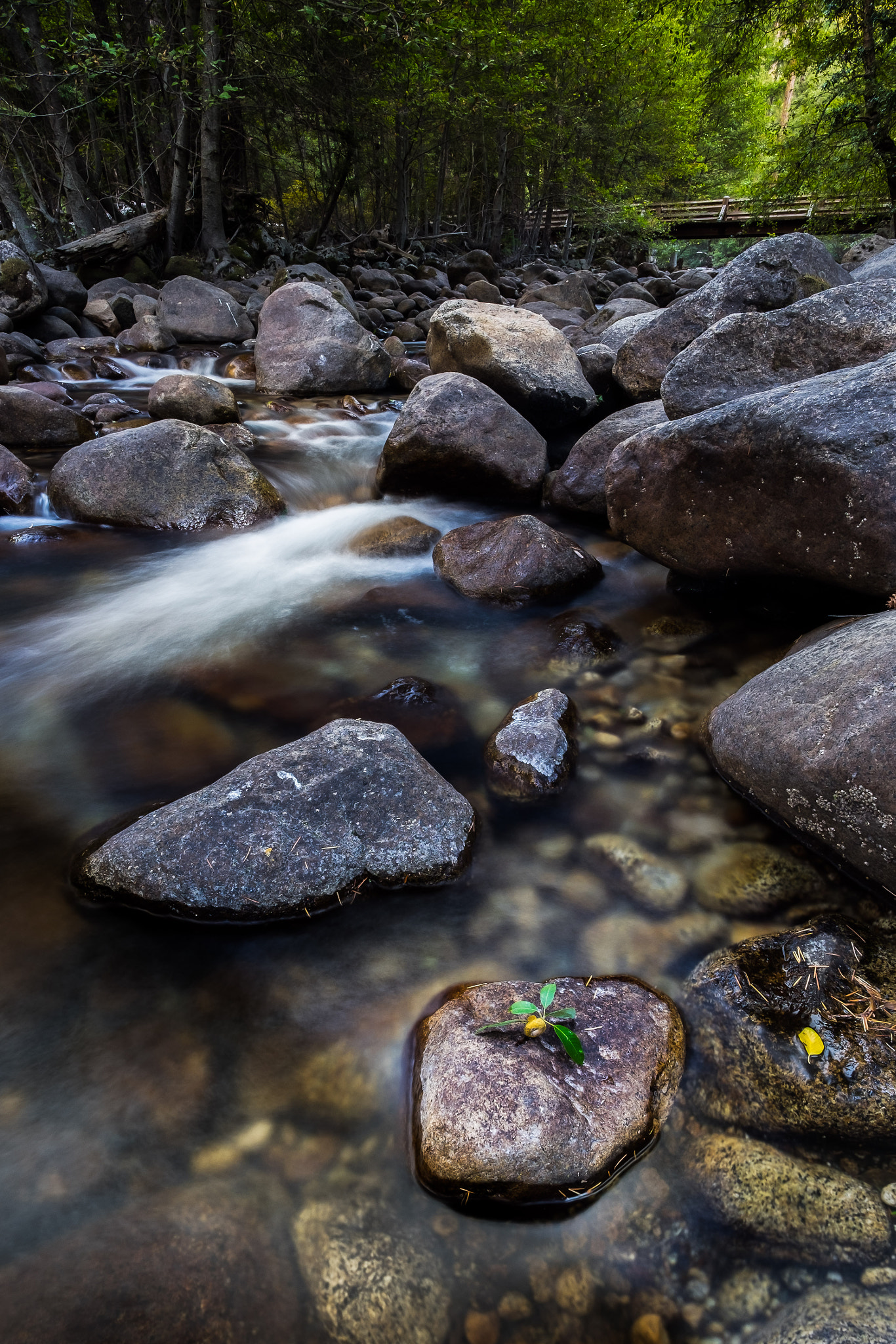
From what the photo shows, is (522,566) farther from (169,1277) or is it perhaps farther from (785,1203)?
(169,1277)

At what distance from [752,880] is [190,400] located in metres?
7.26

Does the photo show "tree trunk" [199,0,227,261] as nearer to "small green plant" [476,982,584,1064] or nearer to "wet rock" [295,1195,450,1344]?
"small green plant" [476,982,584,1064]

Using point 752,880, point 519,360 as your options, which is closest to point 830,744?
point 752,880

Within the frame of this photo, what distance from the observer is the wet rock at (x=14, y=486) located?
18.3 feet

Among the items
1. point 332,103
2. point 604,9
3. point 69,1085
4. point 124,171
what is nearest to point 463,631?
point 69,1085

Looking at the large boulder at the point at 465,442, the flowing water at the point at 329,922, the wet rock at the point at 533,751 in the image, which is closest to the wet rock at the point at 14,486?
the flowing water at the point at 329,922

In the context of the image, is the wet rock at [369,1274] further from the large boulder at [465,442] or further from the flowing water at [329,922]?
the large boulder at [465,442]

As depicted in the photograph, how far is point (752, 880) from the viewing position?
2549mm

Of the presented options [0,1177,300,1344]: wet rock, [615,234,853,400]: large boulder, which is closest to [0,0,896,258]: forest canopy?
[615,234,853,400]: large boulder

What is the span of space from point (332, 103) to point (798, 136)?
11872 millimetres

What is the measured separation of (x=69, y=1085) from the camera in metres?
1.91

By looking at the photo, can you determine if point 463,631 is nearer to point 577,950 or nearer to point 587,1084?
point 577,950

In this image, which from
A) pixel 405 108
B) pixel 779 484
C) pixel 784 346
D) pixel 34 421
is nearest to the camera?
pixel 779 484

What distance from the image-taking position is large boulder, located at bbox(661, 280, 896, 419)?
3689mm
